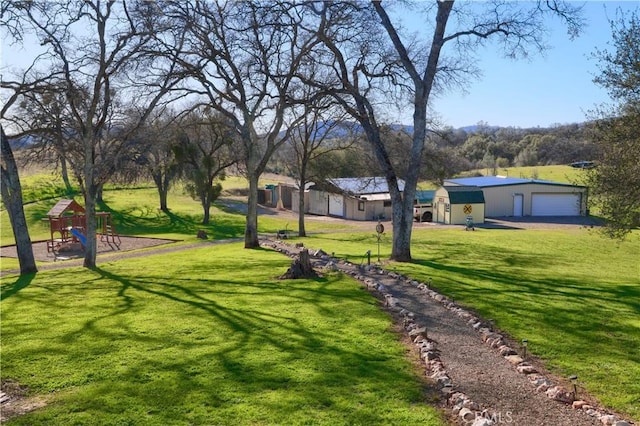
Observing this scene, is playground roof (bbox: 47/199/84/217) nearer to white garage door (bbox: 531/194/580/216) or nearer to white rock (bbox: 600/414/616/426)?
white rock (bbox: 600/414/616/426)

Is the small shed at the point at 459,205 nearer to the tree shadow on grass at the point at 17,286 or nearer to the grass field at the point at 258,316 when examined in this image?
the grass field at the point at 258,316

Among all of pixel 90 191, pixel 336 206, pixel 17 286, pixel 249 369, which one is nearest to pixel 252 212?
pixel 90 191

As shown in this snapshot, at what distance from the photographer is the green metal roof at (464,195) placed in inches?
1676

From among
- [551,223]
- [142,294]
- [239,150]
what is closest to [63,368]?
[142,294]

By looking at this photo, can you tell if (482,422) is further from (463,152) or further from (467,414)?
(463,152)

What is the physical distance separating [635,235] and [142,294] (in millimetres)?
33250

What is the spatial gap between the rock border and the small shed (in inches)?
1142

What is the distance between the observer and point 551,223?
44.0 m

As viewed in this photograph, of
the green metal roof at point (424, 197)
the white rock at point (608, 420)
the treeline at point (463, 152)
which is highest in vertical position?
the treeline at point (463, 152)

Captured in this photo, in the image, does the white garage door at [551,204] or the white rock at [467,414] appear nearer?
the white rock at [467,414]

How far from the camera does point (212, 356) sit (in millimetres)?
8109

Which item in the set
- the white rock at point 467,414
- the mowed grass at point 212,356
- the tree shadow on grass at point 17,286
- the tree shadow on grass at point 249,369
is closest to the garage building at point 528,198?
the mowed grass at point 212,356

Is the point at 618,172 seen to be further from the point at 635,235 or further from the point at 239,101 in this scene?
the point at 635,235

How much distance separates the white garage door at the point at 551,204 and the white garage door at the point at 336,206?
17843 millimetres
